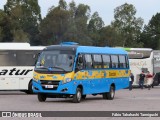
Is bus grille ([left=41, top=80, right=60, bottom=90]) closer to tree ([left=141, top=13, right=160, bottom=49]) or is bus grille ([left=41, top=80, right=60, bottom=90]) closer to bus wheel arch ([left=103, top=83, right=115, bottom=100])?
bus wheel arch ([left=103, top=83, right=115, bottom=100])

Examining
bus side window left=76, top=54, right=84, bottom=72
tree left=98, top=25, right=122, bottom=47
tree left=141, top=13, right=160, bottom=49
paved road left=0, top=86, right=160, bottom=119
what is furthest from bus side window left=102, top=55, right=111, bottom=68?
tree left=141, top=13, right=160, bottom=49

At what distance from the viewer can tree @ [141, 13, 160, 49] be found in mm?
134800

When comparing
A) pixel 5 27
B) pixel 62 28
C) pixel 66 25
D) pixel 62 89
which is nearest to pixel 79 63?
pixel 62 89

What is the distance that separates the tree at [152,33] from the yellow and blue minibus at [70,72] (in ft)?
343

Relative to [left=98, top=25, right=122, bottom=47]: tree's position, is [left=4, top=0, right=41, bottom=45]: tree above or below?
above

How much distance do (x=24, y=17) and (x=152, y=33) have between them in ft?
138

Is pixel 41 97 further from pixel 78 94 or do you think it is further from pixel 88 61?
pixel 88 61

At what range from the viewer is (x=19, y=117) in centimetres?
1641

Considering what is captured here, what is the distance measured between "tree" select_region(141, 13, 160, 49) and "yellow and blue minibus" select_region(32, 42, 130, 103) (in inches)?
4111

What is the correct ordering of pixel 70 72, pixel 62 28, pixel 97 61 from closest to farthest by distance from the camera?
pixel 70 72 < pixel 97 61 < pixel 62 28

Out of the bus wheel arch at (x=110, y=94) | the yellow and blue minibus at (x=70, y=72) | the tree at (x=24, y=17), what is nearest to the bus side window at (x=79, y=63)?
the yellow and blue minibus at (x=70, y=72)

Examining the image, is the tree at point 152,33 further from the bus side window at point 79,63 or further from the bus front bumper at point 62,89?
the bus front bumper at point 62,89

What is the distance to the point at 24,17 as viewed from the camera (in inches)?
4183

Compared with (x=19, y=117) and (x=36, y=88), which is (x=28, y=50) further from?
(x=19, y=117)
